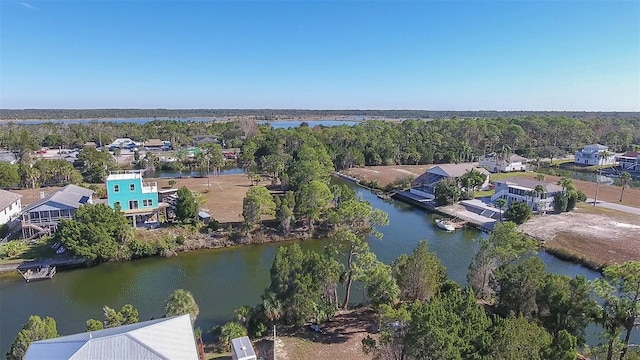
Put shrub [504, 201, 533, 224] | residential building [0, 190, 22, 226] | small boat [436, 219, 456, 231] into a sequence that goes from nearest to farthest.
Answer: residential building [0, 190, 22, 226] → shrub [504, 201, 533, 224] → small boat [436, 219, 456, 231]

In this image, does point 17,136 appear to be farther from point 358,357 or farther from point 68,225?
point 358,357

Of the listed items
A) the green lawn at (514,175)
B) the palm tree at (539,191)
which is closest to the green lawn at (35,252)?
the palm tree at (539,191)

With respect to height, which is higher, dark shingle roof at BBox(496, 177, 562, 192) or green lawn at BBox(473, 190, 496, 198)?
dark shingle roof at BBox(496, 177, 562, 192)

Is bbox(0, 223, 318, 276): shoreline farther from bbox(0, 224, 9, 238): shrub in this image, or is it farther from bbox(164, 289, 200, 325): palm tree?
bbox(164, 289, 200, 325): palm tree

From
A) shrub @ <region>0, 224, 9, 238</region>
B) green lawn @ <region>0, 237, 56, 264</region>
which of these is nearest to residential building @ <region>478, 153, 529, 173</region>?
green lawn @ <region>0, 237, 56, 264</region>

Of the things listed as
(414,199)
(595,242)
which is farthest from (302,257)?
(414,199)
